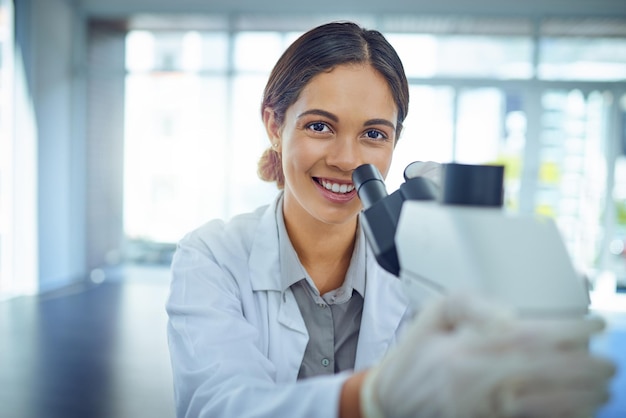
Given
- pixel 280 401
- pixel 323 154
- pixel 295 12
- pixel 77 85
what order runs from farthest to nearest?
pixel 77 85 < pixel 295 12 < pixel 323 154 < pixel 280 401

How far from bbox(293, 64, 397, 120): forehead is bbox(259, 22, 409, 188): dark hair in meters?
0.02

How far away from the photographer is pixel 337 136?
39.7 inches

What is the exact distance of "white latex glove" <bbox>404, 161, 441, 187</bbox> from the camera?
34.8 inches

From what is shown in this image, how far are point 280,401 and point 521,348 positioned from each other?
342 mm

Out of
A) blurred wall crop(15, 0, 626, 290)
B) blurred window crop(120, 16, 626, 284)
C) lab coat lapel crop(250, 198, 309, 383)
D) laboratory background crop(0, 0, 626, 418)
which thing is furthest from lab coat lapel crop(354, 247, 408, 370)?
blurred wall crop(15, 0, 626, 290)

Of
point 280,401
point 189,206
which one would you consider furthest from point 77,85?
point 280,401

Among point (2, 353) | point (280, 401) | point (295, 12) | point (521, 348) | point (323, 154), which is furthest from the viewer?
point (295, 12)

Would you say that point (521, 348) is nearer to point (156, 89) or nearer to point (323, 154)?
point (323, 154)

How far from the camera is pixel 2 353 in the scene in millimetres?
3254

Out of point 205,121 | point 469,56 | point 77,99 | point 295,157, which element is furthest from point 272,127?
point 77,99

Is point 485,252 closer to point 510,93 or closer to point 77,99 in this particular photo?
point 510,93

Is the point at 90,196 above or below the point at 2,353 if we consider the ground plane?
above

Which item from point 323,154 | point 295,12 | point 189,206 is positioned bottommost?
point 189,206

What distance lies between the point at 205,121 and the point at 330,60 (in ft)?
16.0
